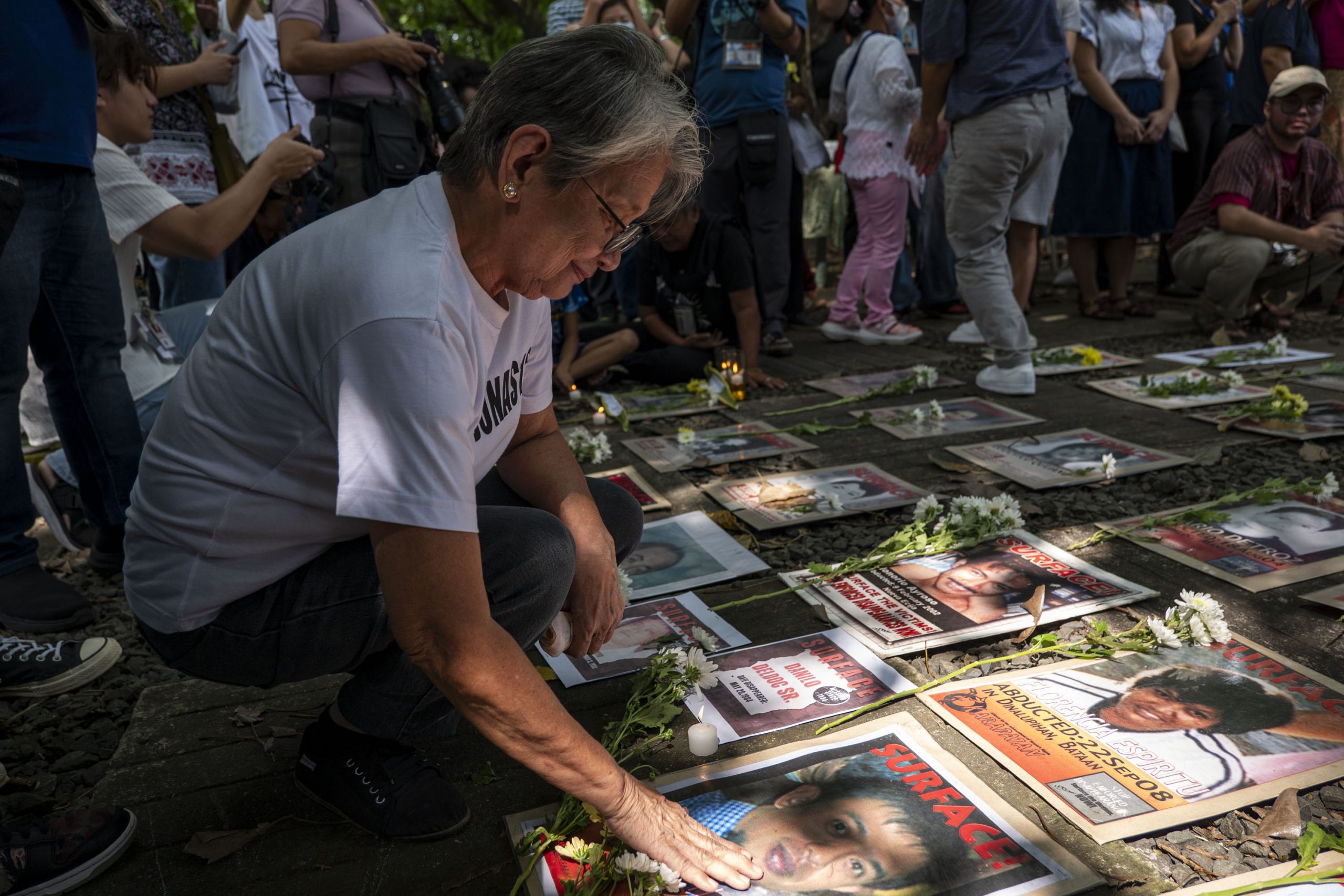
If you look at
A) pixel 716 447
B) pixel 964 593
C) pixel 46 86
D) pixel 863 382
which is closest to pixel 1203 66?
pixel 863 382

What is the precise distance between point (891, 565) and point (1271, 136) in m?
4.01

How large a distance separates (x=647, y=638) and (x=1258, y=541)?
1563mm

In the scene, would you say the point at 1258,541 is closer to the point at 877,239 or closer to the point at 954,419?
the point at 954,419

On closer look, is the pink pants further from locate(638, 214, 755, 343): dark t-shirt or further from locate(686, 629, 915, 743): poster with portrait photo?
locate(686, 629, 915, 743): poster with portrait photo

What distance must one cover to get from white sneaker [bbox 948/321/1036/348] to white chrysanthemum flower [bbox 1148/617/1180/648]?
3.42 m

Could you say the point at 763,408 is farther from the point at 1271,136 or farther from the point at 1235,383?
the point at 1271,136

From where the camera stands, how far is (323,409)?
3.89ft

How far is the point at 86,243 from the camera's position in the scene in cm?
230

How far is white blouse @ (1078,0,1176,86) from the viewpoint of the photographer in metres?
5.30

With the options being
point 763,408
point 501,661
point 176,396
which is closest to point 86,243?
point 176,396

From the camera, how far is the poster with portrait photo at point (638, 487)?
9.53 feet

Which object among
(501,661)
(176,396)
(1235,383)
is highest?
(176,396)

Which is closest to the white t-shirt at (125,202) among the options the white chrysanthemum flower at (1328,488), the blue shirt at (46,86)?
the blue shirt at (46,86)

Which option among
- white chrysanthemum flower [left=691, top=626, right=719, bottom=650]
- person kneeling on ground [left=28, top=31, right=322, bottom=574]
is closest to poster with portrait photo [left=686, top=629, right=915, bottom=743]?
white chrysanthemum flower [left=691, top=626, right=719, bottom=650]
